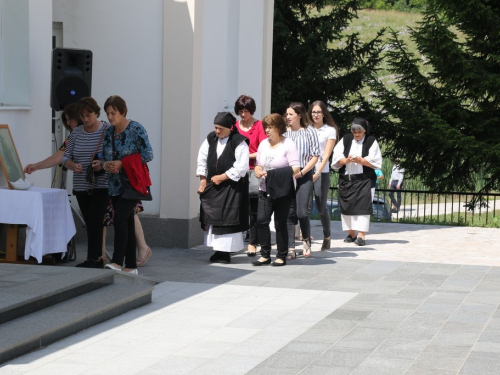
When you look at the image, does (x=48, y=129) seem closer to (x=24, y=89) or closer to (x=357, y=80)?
(x=24, y=89)

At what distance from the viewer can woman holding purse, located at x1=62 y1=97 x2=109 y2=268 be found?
985cm

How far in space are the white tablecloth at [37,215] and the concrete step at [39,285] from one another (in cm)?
95

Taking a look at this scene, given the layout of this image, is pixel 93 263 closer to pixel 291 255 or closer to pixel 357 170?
pixel 291 255

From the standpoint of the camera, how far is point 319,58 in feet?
80.7

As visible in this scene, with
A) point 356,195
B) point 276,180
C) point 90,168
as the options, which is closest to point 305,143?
point 276,180

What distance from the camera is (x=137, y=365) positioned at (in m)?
6.32

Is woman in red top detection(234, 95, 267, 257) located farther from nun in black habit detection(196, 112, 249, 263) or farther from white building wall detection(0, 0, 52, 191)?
white building wall detection(0, 0, 52, 191)

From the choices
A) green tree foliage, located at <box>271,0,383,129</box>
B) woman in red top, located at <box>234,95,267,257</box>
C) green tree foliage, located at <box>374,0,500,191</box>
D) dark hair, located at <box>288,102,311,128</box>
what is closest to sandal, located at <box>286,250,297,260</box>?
woman in red top, located at <box>234,95,267,257</box>

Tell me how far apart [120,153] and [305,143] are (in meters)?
2.48

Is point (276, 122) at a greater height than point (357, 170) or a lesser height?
greater

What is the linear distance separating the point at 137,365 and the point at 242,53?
871cm

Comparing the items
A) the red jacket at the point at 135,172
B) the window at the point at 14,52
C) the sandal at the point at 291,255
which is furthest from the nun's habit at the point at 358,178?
the window at the point at 14,52

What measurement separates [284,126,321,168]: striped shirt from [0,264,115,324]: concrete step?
3.29 m

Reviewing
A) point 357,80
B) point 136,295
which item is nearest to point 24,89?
point 136,295
